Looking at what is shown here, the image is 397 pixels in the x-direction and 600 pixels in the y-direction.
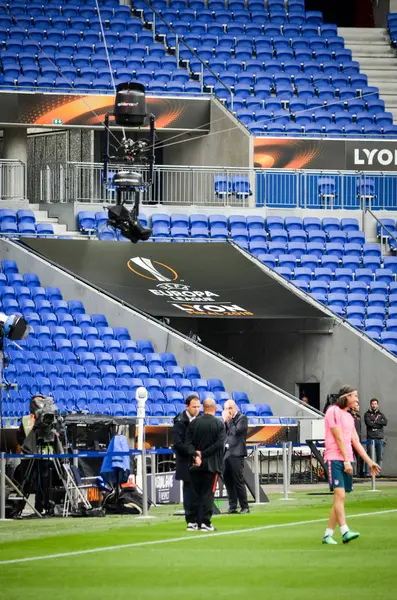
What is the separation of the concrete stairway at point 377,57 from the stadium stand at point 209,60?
0.80m

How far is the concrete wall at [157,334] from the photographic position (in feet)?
97.2

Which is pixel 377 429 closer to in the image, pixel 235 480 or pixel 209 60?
pixel 235 480

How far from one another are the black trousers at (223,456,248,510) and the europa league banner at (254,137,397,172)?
754 inches

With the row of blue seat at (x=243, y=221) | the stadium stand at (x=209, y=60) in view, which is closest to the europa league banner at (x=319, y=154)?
the stadium stand at (x=209, y=60)

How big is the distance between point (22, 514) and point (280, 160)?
2021cm

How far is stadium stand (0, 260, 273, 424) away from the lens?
2803 centimetres

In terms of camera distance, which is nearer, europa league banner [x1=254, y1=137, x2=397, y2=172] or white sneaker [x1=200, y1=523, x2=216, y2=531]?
white sneaker [x1=200, y1=523, x2=216, y2=531]

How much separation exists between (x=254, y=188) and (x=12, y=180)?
6.50 meters

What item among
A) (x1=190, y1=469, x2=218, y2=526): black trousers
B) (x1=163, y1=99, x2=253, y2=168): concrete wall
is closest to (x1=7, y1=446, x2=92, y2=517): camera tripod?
(x1=190, y1=469, x2=218, y2=526): black trousers

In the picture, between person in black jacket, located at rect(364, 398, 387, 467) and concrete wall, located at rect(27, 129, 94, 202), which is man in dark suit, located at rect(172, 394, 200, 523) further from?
concrete wall, located at rect(27, 129, 94, 202)

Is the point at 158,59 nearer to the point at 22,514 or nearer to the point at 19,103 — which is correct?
the point at 19,103

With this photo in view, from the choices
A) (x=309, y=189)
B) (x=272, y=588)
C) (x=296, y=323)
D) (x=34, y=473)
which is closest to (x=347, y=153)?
(x=309, y=189)

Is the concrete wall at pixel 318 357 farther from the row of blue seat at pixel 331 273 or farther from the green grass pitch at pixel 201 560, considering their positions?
the green grass pitch at pixel 201 560

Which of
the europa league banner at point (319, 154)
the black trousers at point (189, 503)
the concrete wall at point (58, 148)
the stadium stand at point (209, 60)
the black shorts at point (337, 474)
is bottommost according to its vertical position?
the black trousers at point (189, 503)
